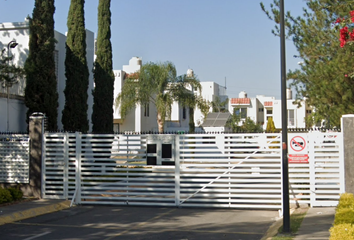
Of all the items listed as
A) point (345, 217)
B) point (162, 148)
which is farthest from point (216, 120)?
point (345, 217)

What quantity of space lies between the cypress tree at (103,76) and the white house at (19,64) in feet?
3.35

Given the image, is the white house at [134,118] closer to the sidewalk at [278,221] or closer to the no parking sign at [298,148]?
the sidewalk at [278,221]

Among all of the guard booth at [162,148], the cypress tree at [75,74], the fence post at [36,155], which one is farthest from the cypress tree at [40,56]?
the guard booth at [162,148]

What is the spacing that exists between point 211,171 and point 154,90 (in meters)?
20.7

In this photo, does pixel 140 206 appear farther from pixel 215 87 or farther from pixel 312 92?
pixel 215 87

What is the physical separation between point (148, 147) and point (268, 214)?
14.0ft

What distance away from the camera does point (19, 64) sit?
23828 millimetres

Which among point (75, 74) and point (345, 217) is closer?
point (345, 217)

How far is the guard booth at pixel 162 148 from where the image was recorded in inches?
580

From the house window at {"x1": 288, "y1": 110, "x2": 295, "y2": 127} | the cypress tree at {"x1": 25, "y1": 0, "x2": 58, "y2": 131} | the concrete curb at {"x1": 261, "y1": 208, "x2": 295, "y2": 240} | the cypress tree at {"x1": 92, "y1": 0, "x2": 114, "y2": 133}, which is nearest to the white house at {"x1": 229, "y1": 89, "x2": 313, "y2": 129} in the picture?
the house window at {"x1": 288, "y1": 110, "x2": 295, "y2": 127}

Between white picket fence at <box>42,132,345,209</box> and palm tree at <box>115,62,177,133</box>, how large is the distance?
1812cm

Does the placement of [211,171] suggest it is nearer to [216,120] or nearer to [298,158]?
[298,158]

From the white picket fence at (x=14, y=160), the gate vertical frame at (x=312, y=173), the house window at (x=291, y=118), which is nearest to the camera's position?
the gate vertical frame at (x=312, y=173)

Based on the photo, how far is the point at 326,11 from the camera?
17203 millimetres
